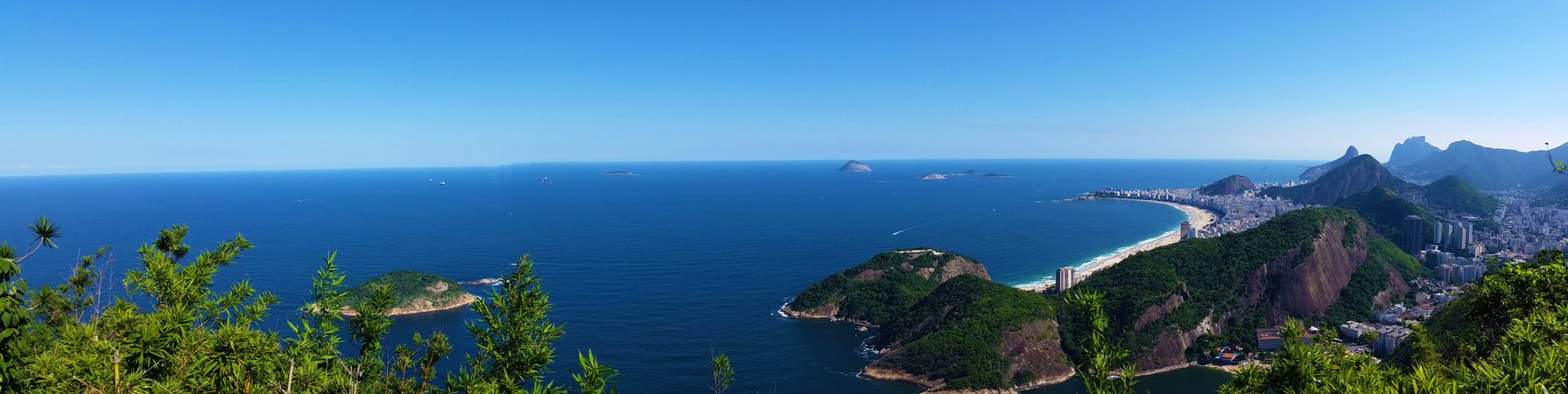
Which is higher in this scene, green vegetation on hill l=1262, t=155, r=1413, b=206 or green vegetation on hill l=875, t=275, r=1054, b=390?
green vegetation on hill l=1262, t=155, r=1413, b=206

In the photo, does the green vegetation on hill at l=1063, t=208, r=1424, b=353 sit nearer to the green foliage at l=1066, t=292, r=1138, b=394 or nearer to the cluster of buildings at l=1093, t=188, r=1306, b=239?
the cluster of buildings at l=1093, t=188, r=1306, b=239

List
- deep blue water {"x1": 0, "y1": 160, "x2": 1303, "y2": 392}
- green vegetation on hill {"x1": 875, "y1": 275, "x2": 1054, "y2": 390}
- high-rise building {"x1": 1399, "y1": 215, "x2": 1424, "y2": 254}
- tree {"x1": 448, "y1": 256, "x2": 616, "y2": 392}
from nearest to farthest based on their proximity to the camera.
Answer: tree {"x1": 448, "y1": 256, "x2": 616, "y2": 392} → green vegetation on hill {"x1": 875, "y1": 275, "x2": 1054, "y2": 390} → deep blue water {"x1": 0, "y1": 160, "x2": 1303, "y2": 392} → high-rise building {"x1": 1399, "y1": 215, "x2": 1424, "y2": 254}

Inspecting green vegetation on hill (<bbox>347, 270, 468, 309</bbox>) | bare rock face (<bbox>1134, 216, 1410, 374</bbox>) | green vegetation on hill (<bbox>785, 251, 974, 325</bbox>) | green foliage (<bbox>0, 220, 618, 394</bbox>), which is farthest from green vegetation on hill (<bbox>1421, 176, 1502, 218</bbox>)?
green foliage (<bbox>0, 220, 618, 394</bbox>)

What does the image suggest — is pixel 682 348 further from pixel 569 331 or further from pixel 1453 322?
pixel 1453 322

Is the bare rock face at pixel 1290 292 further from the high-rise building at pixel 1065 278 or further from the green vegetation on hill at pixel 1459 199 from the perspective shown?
the green vegetation on hill at pixel 1459 199

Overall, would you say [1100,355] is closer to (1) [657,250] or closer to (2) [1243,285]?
(2) [1243,285]

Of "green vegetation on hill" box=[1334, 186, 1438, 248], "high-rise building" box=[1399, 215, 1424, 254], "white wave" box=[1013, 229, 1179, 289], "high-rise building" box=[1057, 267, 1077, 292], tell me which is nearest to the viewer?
"high-rise building" box=[1057, 267, 1077, 292]

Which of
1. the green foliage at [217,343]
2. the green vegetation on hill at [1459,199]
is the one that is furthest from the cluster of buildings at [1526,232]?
the green foliage at [217,343]
